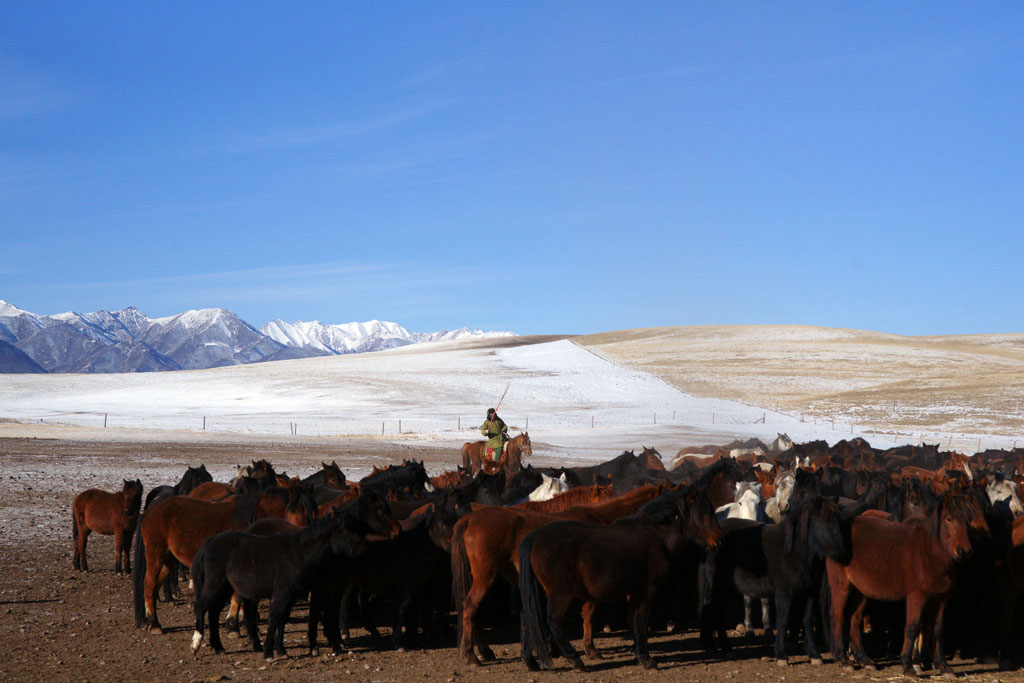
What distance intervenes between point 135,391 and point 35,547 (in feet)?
161

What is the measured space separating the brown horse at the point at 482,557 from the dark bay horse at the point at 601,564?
0.45 meters

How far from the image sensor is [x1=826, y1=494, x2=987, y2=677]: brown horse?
6906 millimetres

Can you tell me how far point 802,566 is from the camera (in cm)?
753

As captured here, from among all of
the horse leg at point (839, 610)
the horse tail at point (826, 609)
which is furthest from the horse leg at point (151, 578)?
the horse leg at point (839, 610)

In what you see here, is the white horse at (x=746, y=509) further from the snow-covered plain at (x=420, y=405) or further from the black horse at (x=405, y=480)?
the snow-covered plain at (x=420, y=405)

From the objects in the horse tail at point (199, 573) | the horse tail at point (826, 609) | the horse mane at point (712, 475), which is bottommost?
the horse tail at point (826, 609)

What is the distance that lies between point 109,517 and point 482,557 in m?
5.93

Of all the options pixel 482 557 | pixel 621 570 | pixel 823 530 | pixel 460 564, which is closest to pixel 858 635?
pixel 823 530

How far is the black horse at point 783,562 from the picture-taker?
7387mm

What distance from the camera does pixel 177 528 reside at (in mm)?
8727

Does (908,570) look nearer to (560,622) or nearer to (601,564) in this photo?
(601,564)

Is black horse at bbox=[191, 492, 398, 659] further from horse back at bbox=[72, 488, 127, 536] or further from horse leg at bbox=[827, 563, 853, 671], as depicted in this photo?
horse back at bbox=[72, 488, 127, 536]

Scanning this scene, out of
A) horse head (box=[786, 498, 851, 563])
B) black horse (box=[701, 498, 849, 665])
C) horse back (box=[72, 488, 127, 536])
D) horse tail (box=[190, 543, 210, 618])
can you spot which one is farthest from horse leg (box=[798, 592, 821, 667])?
horse back (box=[72, 488, 127, 536])

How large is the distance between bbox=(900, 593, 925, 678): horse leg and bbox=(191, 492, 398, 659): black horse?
4285 millimetres
